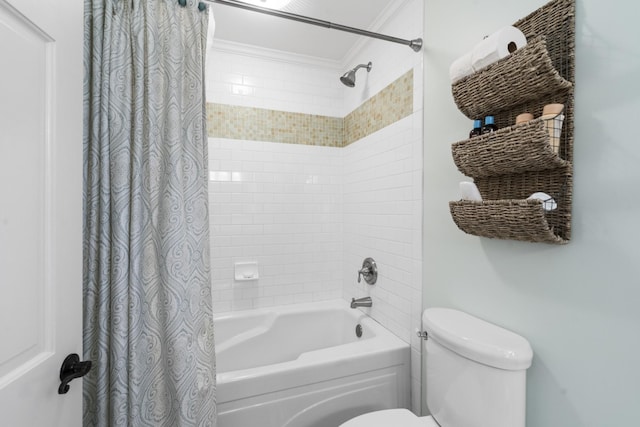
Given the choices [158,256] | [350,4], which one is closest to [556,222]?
[158,256]

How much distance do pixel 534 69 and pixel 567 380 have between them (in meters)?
0.95

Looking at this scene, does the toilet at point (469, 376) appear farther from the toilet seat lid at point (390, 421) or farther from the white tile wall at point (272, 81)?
the white tile wall at point (272, 81)

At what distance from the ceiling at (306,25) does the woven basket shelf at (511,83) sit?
1.02 metres

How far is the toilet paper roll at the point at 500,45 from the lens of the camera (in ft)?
3.06

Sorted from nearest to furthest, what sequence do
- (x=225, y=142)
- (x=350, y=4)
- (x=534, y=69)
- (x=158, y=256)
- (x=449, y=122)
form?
(x=534, y=69) < (x=158, y=256) < (x=449, y=122) < (x=350, y=4) < (x=225, y=142)

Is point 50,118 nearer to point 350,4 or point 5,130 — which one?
point 5,130

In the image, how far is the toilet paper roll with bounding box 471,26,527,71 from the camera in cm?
93

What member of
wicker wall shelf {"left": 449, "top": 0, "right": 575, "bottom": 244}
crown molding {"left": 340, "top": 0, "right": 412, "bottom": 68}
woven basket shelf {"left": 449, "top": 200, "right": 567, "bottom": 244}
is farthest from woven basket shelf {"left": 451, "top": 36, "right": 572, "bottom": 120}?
crown molding {"left": 340, "top": 0, "right": 412, "bottom": 68}

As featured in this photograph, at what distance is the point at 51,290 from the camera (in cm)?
75

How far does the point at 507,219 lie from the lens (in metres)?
0.94

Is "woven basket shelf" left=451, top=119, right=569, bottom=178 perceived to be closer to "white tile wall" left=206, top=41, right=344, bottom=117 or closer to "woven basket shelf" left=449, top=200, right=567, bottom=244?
"woven basket shelf" left=449, top=200, right=567, bottom=244

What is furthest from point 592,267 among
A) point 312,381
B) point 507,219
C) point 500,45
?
point 312,381

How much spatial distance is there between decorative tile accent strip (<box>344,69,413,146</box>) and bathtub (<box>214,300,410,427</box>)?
4.46 ft

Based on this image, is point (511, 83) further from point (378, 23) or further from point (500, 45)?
point (378, 23)
